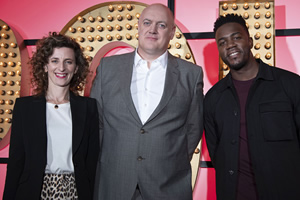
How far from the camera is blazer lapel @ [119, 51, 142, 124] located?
221 cm

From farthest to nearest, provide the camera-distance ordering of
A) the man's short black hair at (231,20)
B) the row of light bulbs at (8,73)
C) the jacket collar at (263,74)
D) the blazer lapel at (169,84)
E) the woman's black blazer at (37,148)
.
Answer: the row of light bulbs at (8,73) < the man's short black hair at (231,20) < the jacket collar at (263,74) < the blazer lapel at (169,84) < the woman's black blazer at (37,148)

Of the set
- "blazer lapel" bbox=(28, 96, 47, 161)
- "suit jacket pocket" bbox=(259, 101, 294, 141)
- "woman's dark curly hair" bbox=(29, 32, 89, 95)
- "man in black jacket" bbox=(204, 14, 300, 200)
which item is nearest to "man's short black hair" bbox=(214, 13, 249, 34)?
"man in black jacket" bbox=(204, 14, 300, 200)

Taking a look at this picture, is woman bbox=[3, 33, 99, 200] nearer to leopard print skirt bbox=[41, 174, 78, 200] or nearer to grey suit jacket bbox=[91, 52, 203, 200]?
leopard print skirt bbox=[41, 174, 78, 200]

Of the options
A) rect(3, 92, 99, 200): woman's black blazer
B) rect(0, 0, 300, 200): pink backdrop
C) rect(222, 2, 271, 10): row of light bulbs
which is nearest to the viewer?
rect(3, 92, 99, 200): woman's black blazer

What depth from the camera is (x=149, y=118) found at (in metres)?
2.20

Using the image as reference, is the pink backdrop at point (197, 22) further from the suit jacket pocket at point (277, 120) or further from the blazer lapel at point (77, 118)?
the blazer lapel at point (77, 118)

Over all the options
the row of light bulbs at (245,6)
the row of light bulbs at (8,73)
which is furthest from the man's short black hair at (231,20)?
the row of light bulbs at (8,73)

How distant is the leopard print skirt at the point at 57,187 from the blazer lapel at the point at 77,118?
20 cm

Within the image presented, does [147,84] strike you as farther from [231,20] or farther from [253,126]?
[231,20]

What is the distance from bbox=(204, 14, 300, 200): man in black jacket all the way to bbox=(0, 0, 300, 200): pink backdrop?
0.65 meters

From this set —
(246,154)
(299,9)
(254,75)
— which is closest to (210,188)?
(246,154)

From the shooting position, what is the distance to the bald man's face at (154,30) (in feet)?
7.79

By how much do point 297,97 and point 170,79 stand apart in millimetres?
922

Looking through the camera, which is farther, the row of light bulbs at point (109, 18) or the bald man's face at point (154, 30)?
the row of light bulbs at point (109, 18)
